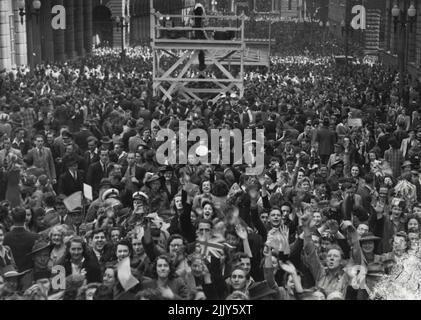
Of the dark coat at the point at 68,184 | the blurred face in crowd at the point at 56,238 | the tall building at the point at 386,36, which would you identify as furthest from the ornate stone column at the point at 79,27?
the blurred face in crowd at the point at 56,238

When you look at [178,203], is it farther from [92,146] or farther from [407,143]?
[407,143]

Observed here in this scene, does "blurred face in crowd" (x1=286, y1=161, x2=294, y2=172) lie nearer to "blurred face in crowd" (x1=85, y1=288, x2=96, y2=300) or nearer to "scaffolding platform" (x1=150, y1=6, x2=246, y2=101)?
"blurred face in crowd" (x1=85, y1=288, x2=96, y2=300)

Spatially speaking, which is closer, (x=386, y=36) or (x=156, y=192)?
(x=156, y=192)

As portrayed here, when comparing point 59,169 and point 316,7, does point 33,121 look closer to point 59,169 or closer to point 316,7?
point 59,169

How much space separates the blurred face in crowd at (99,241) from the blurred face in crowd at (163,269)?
5.15ft

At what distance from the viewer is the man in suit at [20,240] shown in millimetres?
10547

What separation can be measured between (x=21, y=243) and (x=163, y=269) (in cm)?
227

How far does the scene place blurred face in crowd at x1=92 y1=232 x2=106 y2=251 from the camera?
10578mm

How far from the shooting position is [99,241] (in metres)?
10.6

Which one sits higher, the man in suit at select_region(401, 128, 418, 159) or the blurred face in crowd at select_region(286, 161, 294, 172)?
the blurred face in crowd at select_region(286, 161, 294, 172)

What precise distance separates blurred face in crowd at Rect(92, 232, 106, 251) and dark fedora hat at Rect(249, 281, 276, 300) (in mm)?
2068

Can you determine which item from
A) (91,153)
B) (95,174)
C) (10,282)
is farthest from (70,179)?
(10,282)

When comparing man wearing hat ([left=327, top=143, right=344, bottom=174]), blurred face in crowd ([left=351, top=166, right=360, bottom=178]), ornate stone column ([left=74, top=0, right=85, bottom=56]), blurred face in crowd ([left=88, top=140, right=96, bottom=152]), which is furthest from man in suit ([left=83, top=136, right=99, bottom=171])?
ornate stone column ([left=74, top=0, right=85, bottom=56])

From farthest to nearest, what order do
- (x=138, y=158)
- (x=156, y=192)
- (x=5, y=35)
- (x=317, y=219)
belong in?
(x=5, y=35) → (x=138, y=158) → (x=156, y=192) → (x=317, y=219)
